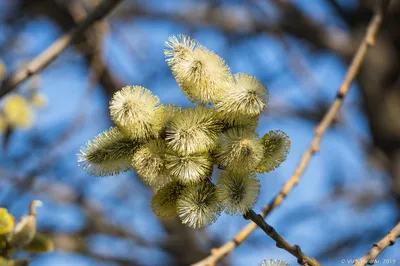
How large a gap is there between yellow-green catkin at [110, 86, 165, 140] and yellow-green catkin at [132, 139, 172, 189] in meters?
0.02

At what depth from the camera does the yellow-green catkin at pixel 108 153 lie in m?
0.89

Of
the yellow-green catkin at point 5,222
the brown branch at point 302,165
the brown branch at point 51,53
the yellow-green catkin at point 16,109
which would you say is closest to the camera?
the yellow-green catkin at point 5,222

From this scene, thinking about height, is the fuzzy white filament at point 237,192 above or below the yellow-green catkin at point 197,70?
below

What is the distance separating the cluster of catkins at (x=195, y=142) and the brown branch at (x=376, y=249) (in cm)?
21

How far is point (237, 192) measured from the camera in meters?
0.83

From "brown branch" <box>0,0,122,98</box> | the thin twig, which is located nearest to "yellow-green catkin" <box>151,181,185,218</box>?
the thin twig

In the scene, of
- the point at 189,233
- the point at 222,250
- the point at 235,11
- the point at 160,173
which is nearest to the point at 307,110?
the point at 235,11

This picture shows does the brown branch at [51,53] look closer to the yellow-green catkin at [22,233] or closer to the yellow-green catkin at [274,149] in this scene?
the yellow-green catkin at [22,233]

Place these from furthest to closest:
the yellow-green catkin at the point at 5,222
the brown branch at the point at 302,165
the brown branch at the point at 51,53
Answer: the brown branch at the point at 51,53 < the brown branch at the point at 302,165 < the yellow-green catkin at the point at 5,222

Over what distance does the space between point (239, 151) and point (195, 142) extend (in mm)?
71

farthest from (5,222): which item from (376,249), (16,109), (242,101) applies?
(16,109)

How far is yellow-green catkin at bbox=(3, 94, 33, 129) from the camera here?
229cm

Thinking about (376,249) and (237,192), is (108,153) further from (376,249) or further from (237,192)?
(376,249)

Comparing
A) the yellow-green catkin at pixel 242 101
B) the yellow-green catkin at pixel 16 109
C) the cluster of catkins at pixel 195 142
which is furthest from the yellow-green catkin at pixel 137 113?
the yellow-green catkin at pixel 16 109
